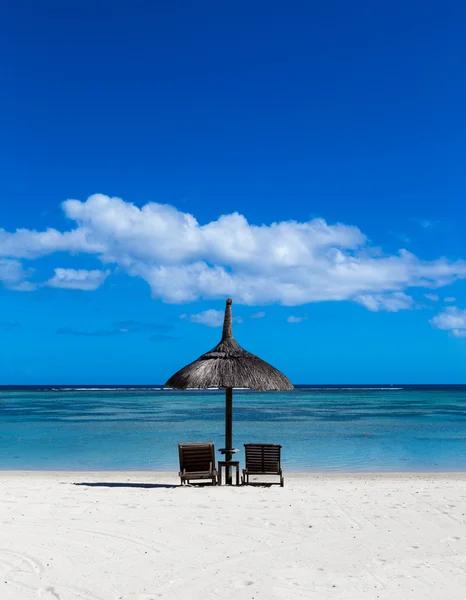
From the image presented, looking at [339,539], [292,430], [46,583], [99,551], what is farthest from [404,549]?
[292,430]

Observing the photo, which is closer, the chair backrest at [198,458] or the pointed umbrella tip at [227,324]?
the chair backrest at [198,458]

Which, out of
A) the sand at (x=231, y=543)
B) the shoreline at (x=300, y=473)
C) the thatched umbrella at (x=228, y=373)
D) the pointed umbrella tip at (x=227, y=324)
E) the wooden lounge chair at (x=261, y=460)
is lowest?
the shoreline at (x=300, y=473)

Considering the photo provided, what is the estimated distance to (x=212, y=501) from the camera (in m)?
8.40

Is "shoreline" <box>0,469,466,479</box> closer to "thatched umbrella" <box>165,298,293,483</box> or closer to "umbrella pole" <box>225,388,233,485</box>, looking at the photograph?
"umbrella pole" <box>225,388,233,485</box>

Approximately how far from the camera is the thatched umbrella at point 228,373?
396 inches

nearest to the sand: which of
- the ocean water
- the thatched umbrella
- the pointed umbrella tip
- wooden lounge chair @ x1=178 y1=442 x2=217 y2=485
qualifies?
wooden lounge chair @ x1=178 y1=442 x2=217 y2=485

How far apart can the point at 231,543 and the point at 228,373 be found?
4.17 m

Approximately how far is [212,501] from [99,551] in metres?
2.73

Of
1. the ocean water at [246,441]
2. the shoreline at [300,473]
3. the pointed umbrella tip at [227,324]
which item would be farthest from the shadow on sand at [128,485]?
the ocean water at [246,441]

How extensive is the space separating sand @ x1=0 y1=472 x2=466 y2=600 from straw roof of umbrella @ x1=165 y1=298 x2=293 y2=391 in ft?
5.30

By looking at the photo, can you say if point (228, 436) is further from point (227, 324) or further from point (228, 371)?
point (227, 324)

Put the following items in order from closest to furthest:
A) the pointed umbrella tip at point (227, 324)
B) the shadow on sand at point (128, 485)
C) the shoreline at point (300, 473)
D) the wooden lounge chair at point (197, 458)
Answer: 1. the wooden lounge chair at point (197, 458)
2. the shadow on sand at point (128, 485)
3. the pointed umbrella tip at point (227, 324)
4. the shoreline at point (300, 473)

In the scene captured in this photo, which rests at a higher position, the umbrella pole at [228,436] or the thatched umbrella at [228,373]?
the thatched umbrella at [228,373]

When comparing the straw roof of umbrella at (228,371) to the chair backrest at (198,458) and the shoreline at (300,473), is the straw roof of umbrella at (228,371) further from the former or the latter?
the shoreline at (300,473)
